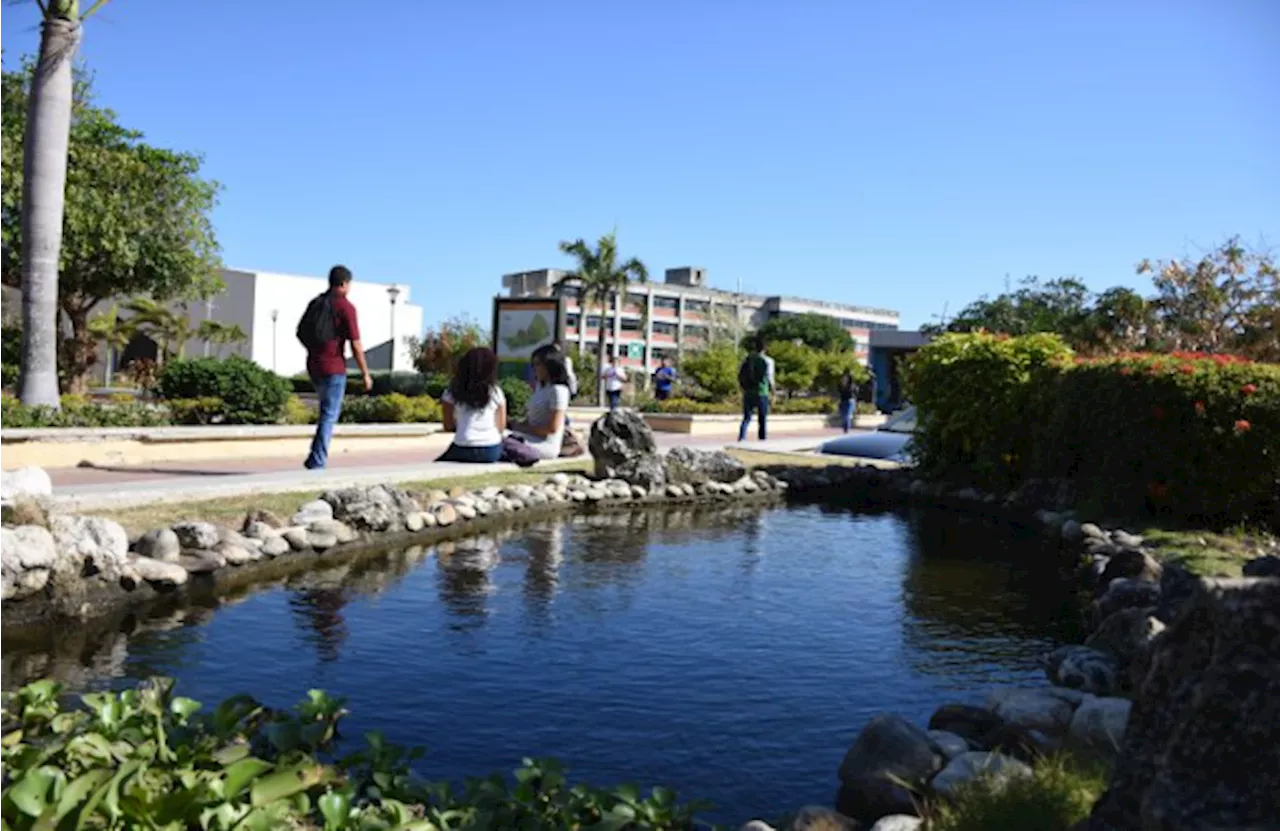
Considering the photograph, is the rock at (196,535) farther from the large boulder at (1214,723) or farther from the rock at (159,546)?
the large boulder at (1214,723)

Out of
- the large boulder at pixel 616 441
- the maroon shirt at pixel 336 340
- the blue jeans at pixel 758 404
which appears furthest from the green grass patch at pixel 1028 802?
the blue jeans at pixel 758 404

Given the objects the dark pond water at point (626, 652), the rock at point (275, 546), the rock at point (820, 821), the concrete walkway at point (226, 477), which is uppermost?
the concrete walkway at point (226, 477)

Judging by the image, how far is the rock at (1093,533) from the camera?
31.6 ft

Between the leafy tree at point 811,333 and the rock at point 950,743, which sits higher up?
the leafy tree at point 811,333

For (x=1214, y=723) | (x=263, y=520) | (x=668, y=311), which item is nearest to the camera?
(x=1214, y=723)

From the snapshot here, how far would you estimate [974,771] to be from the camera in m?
3.80

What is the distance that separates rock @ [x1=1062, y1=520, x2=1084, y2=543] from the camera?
10.3 metres

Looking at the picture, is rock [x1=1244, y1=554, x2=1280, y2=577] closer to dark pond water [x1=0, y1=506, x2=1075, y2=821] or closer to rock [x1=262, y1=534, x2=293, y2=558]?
dark pond water [x1=0, y1=506, x2=1075, y2=821]

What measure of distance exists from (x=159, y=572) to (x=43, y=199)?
10.5m

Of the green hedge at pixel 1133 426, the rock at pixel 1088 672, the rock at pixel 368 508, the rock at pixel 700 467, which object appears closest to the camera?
the rock at pixel 1088 672

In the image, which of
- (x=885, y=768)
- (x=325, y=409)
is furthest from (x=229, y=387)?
(x=885, y=768)

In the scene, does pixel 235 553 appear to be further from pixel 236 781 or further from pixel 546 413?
pixel 546 413

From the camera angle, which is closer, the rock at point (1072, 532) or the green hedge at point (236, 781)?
the green hedge at point (236, 781)

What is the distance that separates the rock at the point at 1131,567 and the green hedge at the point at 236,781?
4.72 m
